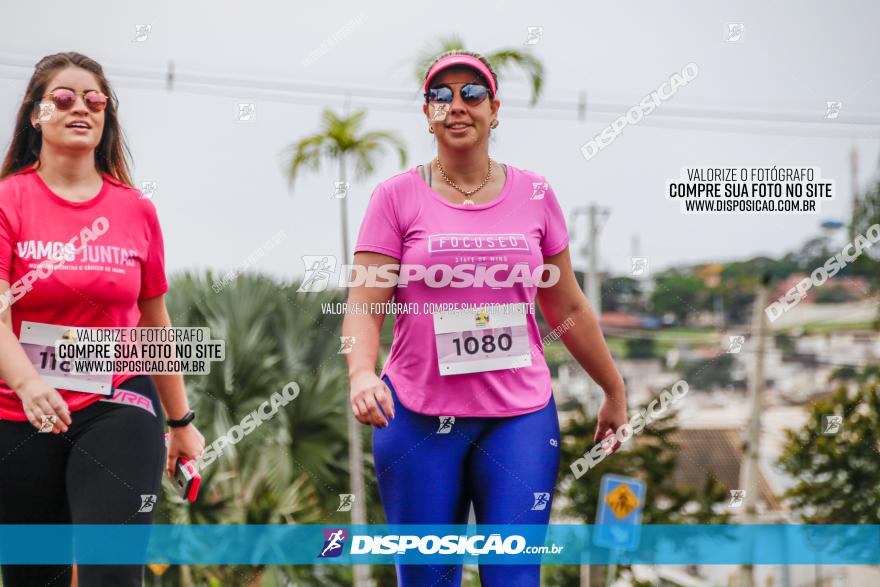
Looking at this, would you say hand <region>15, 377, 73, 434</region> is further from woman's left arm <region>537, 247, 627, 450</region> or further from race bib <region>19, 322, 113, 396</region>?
woman's left arm <region>537, 247, 627, 450</region>

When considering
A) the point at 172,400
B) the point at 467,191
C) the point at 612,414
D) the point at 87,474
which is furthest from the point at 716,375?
the point at 87,474

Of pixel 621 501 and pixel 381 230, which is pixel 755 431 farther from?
pixel 381 230

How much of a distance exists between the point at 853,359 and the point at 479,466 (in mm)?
16655

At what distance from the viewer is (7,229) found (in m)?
3.70

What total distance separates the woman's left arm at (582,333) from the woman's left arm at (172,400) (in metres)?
1.39

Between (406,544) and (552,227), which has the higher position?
(552,227)

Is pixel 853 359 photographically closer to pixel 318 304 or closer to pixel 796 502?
pixel 796 502

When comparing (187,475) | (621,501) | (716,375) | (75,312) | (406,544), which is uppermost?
(75,312)

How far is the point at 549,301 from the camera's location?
3.68 metres

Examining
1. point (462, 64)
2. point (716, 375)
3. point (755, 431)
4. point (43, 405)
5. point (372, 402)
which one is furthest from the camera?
point (716, 375)

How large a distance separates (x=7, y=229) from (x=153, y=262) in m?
0.50

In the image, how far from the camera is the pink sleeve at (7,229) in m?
3.64

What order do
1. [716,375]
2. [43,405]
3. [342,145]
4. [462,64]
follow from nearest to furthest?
[43,405], [462,64], [342,145], [716,375]

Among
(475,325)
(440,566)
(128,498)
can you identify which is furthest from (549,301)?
(128,498)
